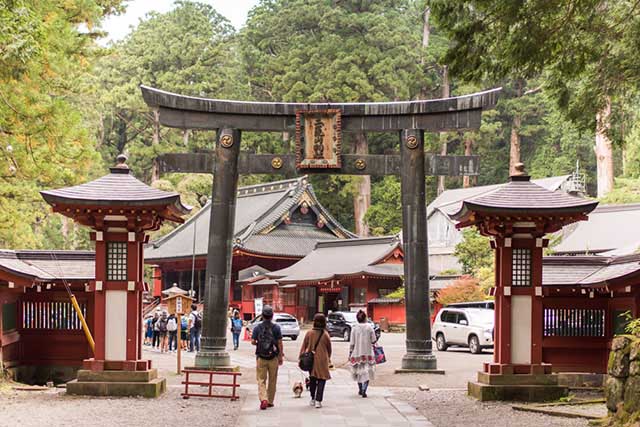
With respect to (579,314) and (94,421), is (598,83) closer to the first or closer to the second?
(579,314)

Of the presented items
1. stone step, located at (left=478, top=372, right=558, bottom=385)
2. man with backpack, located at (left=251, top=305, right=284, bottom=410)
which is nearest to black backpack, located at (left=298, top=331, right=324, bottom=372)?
man with backpack, located at (left=251, top=305, right=284, bottom=410)

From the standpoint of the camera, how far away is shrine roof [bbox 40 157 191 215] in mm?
15859

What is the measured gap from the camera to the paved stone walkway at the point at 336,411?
12531 millimetres

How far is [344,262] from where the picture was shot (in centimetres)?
4653

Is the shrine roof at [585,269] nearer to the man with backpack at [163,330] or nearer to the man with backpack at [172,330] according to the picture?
the man with backpack at [172,330]

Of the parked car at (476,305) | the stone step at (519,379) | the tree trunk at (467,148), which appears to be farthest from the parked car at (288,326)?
the tree trunk at (467,148)

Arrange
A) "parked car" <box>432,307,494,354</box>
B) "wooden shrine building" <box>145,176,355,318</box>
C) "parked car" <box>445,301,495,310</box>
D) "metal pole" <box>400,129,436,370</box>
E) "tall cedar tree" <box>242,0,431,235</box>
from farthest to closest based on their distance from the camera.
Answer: "tall cedar tree" <box>242,0,431,235</box>, "wooden shrine building" <box>145,176,355,318</box>, "parked car" <box>445,301,495,310</box>, "parked car" <box>432,307,494,354</box>, "metal pole" <box>400,129,436,370</box>

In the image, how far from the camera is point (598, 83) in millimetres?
12195

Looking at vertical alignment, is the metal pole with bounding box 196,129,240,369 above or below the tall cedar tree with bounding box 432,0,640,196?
below

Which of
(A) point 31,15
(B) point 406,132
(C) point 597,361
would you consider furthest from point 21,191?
(C) point 597,361

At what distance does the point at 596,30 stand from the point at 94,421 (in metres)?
8.65

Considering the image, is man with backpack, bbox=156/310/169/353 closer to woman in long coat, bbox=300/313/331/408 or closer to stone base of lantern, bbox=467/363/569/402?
stone base of lantern, bbox=467/363/569/402

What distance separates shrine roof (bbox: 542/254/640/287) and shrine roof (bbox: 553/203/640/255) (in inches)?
981

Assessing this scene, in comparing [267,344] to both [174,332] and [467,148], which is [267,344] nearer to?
[174,332]
